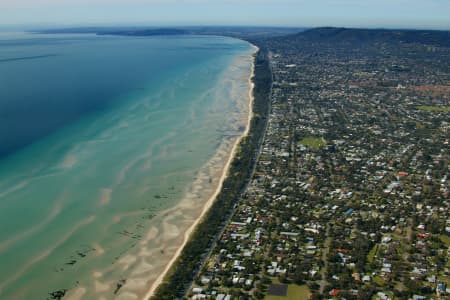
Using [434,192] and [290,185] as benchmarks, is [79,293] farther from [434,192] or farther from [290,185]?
[434,192]

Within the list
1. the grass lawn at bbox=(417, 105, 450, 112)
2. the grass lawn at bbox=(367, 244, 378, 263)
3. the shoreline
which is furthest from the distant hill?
the grass lawn at bbox=(367, 244, 378, 263)

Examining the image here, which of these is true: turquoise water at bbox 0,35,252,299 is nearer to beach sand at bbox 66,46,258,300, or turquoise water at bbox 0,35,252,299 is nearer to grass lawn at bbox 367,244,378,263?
beach sand at bbox 66,46,258,300

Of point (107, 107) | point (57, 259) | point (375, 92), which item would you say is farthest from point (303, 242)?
point (375, 92)

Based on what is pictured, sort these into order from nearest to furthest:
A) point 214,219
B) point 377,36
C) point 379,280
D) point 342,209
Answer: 1. point 379,280
2. point 214,219
3. point 342,209
4. point 377,36

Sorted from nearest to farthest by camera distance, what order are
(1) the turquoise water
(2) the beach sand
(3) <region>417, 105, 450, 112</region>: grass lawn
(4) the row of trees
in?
1. (4) the row of trees
2. (2) the beach sand
3. (1) the turquoise water
4. (3) <region>417, 105, 450, 112</region>: grass lawn

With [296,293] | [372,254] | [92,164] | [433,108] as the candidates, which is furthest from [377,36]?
[296,293]

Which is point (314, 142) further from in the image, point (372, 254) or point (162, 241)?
point (162, 241)

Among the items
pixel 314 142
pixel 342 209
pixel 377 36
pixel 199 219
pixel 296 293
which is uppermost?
pixel 377 36
